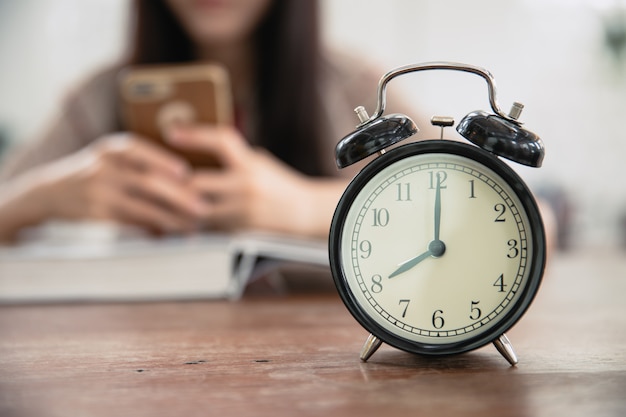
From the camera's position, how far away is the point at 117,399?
16.9 inches

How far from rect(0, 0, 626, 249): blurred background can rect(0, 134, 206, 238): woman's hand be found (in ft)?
7.77

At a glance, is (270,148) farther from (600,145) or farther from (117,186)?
(600,145)

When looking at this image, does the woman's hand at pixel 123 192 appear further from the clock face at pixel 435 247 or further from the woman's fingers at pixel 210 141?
the clock face at pixel 435 247

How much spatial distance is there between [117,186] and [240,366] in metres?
0.98

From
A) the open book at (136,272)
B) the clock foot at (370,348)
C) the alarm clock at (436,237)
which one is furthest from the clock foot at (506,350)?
the open book at (136,272)

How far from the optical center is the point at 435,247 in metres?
0.56

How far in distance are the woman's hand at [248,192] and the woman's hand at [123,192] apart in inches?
1.9

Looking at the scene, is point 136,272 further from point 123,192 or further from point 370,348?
point 370,348

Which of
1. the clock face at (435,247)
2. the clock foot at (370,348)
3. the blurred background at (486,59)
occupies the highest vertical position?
the clock face at (435,247)

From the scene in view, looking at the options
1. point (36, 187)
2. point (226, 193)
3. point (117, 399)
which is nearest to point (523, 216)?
point (117, 399)

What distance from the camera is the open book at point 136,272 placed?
1021 millimetres

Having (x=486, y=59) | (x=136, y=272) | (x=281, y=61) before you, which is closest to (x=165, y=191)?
(x=136, y=272)

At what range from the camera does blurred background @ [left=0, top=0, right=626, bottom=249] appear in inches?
149

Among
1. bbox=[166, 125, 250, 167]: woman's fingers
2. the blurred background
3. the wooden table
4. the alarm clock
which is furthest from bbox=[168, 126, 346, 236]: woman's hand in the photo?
the blurred background
